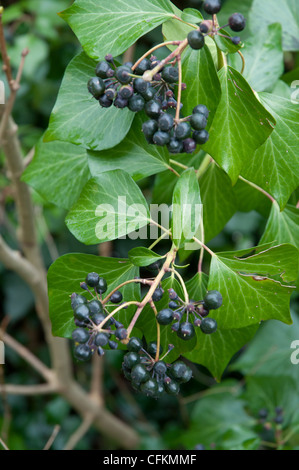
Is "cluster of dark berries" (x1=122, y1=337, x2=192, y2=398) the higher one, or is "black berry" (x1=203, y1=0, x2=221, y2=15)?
"black berry" (x1=203, y1=0, x2=221, y2=15)

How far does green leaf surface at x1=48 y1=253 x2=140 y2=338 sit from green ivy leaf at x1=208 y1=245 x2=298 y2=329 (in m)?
0.10

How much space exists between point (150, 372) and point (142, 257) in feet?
0.40

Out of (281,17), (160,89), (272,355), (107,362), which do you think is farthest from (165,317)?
(107,362)

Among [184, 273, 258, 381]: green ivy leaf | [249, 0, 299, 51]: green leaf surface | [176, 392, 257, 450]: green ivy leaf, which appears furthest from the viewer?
[176, 392, 257, 450]: green ivy leaf

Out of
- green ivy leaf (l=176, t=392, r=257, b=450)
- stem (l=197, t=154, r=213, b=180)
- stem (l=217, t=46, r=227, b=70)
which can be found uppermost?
stem (l=217, t=46, r=227, b=70)

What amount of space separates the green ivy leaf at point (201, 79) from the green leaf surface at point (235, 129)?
16 mm

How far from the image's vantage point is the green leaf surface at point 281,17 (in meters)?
0.79

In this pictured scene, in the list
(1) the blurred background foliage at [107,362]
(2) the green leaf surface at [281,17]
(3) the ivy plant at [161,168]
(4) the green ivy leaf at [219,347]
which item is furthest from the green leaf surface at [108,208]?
(1) the blurred background foliage at [107,362]

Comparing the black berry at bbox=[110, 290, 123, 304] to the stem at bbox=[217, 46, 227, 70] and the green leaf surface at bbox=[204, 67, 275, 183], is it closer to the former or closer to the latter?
the green leaf surface at bbox=[204, 67, 275, 183]

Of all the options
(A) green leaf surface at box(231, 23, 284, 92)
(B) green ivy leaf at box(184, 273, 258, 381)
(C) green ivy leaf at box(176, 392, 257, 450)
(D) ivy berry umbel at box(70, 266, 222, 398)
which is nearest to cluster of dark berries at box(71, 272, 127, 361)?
(D) ivy berry umbel at box(70, 266, 222, 398)

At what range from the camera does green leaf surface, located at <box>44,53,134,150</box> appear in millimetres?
576

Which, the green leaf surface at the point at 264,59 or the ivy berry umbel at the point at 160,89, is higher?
the ivy berry umbel at the point at 160,89

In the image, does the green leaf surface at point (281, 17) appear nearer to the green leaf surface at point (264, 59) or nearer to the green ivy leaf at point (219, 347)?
the green leaf surface at point (264, 59)

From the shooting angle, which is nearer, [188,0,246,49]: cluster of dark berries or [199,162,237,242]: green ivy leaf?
[188,0,246,49]: cluster of dark berries
